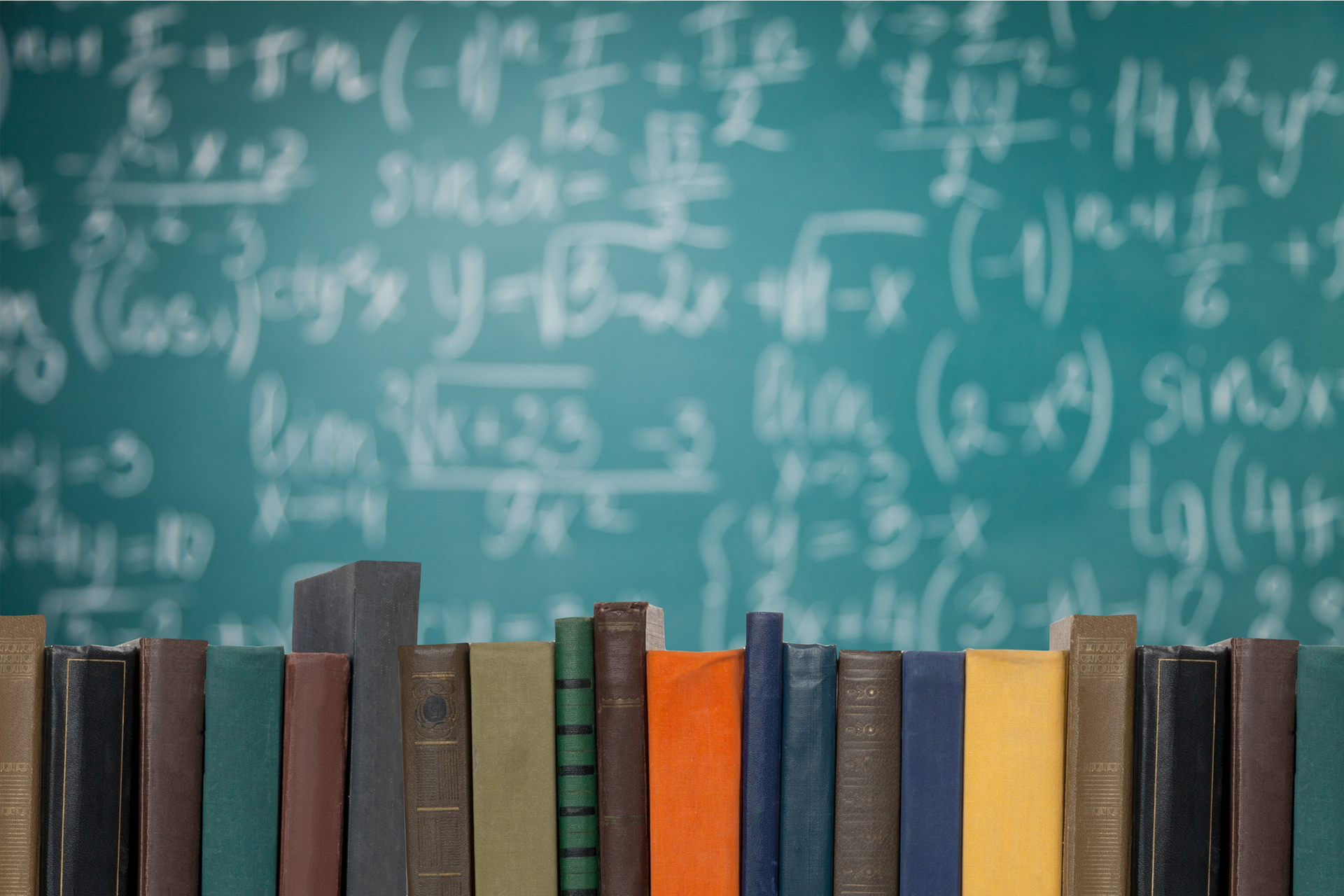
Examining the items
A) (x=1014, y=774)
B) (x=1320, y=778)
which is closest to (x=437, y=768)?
(x=1014, y=774)

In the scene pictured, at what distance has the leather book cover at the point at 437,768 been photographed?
48 centimetres

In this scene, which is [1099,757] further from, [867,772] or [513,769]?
[513,769]

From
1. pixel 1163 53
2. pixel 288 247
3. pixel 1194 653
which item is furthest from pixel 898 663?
pixel 1163 53

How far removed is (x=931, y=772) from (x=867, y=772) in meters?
0.03

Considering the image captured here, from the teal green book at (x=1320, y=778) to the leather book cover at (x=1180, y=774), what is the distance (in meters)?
0.03

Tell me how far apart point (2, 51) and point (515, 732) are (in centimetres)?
180

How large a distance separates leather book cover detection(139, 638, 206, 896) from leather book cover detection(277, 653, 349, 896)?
4 centimetres

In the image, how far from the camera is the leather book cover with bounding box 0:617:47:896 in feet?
1.59

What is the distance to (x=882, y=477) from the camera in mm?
1665

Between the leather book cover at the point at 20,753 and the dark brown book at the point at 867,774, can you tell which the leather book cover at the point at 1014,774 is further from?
the leather book cover at the point at 20,753

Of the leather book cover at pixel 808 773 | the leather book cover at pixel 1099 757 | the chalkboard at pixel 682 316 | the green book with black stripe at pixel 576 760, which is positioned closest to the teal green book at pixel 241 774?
the green book with black stripe at pixel 576 760

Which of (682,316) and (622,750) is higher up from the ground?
(682,316)

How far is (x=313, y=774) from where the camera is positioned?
19.3 inches

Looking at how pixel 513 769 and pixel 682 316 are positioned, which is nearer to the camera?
pixel 513 769
